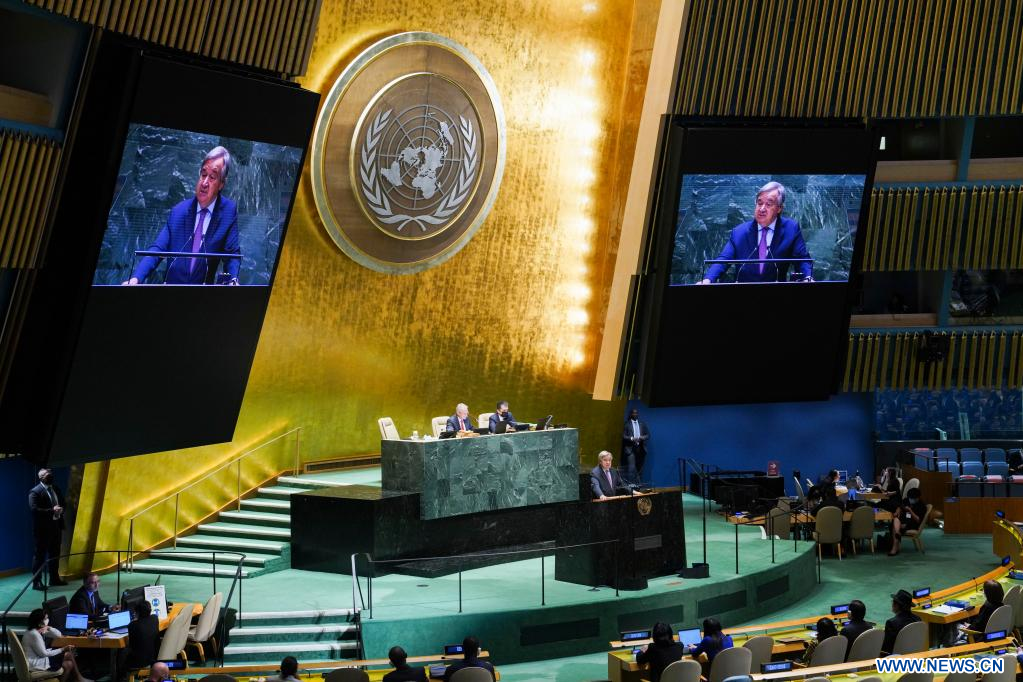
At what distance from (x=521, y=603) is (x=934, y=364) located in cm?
1006

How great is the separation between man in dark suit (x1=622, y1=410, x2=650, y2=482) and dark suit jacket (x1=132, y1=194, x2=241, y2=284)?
8692mm

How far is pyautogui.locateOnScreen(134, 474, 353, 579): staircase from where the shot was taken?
1516 cm

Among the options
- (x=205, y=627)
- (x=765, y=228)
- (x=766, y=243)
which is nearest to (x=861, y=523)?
(x=766, y=243)

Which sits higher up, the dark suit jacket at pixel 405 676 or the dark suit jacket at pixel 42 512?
the dark suit jacket at pixel 42 512

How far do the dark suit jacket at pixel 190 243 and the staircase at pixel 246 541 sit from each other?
3.17 meters

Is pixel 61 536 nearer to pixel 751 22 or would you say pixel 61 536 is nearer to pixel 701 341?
pixel 701 341

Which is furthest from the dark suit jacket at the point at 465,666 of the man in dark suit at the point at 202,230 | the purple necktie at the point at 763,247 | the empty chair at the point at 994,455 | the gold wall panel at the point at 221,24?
the empty chair at the point at 994,455

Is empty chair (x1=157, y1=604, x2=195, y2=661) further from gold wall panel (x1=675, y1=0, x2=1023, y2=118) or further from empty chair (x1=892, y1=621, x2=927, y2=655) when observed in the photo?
gold wall panel (x1=675, y1=0, x2=1023, y2=118)

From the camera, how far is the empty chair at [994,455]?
22.4 meters

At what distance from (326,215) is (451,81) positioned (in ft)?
8.10

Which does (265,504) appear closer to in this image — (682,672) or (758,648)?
(758,648)

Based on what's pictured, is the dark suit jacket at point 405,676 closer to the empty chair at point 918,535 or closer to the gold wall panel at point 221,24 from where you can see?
the gold wall panel at point 221,24

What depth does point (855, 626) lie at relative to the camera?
11648 millimetres

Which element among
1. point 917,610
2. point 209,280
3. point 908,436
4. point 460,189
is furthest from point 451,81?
point 908,436
